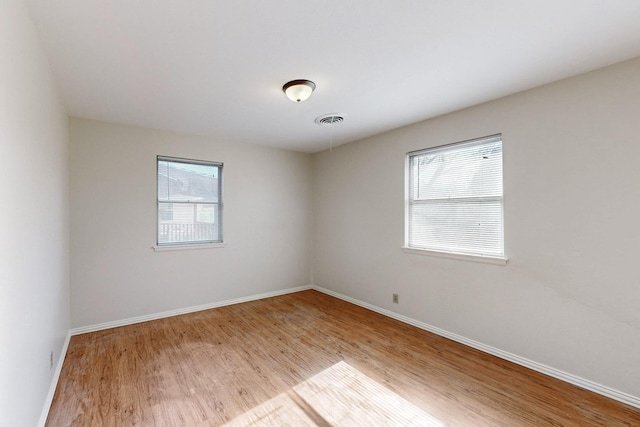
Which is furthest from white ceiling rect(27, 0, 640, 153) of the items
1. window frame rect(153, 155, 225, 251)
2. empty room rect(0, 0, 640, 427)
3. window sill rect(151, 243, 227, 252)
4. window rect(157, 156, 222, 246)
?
window sill rect(151, 243, 227, 252)

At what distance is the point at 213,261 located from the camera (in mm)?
4238

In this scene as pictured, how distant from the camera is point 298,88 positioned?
2.45 m

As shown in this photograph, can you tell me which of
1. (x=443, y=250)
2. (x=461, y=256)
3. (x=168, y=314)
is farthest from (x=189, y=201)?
(x=461, y=256)

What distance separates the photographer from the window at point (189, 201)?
3916 millimetres

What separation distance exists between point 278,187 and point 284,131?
123 cm

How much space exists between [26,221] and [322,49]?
6.93 feet

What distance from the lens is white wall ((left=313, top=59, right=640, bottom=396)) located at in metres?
2.12

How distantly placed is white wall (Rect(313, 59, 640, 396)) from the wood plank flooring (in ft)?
0.93

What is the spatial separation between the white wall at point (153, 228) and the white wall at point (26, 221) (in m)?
0.96

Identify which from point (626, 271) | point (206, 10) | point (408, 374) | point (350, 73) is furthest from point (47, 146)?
point (626, 271)

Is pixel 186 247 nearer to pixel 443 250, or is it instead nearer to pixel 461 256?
pixel 443 250

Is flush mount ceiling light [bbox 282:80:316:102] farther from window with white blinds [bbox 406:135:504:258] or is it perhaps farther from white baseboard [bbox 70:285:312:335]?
white baseboard [bbox 70:285:312:335]

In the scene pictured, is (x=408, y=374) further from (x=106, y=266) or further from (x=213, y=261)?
(x=106, y=266)

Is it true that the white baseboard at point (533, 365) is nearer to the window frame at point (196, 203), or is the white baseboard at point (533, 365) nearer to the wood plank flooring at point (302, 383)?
the wood plank flooring at point (302, 383)
